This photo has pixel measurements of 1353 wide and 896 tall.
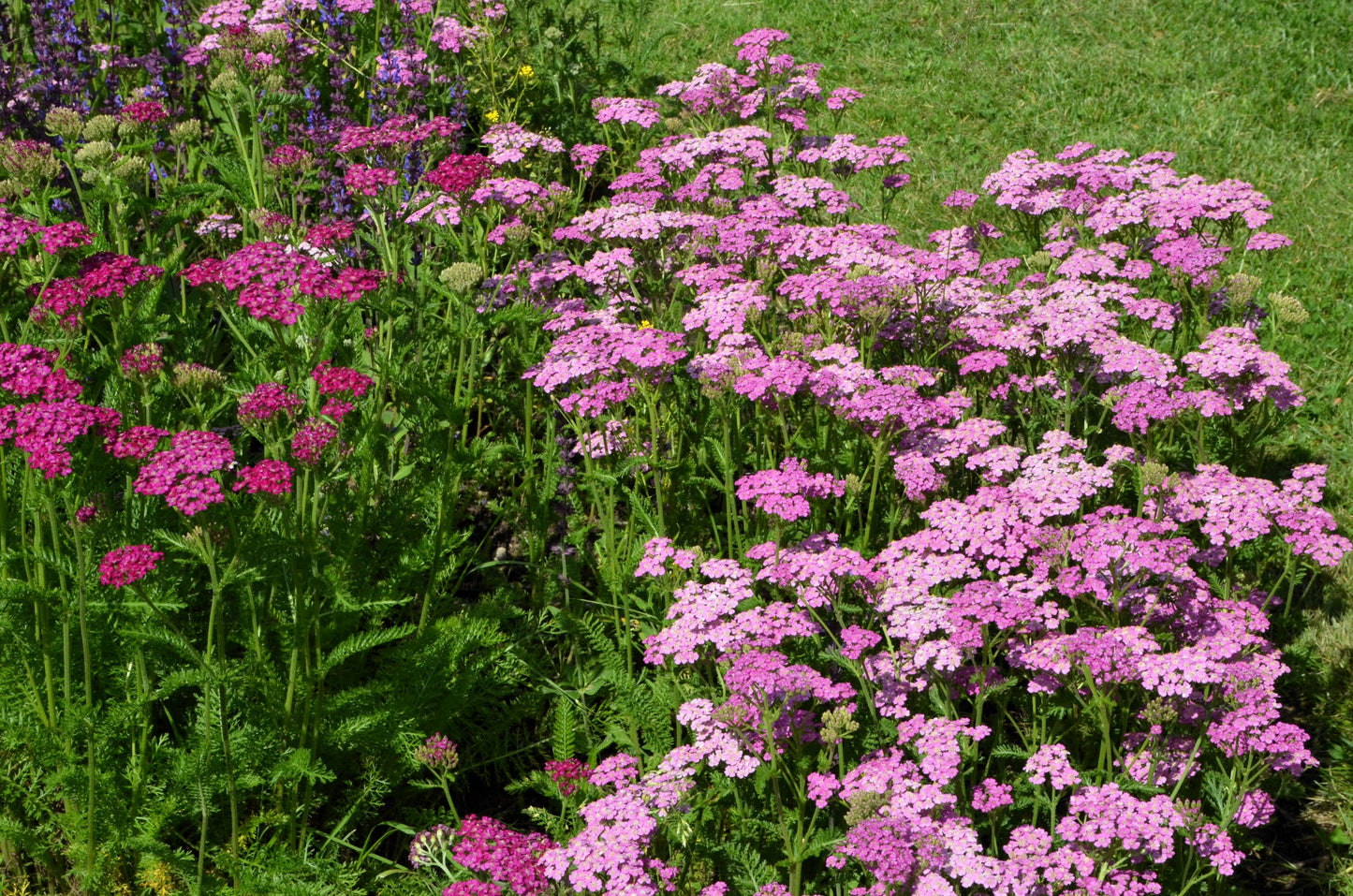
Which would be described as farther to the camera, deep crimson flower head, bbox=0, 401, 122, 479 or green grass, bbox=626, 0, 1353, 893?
green grass, bbox=626, 0, 1353, 893

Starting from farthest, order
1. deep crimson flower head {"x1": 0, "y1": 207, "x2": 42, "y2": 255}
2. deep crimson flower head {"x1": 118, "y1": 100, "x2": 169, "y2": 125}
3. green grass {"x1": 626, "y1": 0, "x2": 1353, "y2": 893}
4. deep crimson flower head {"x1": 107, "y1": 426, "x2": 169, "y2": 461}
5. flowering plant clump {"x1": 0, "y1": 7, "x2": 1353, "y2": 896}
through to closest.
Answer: green grass {"x1": 626, "y1": 0, "x2": 1353, "y2": 893} → deep crimson flower head {"x1": 118, "y1": 100, "x2": 169, "y2": 125} → deep crimson flower head {"x1": 0, "y1": 207, "x2": 42, "y2": 255} → flowering plant clump {"x1": 0, "y1": 7, "x2": 1353, "y2": 896} → deep crimson flower head {"x1": 107, "y1": 426, "x2": 169, "y2": 461}

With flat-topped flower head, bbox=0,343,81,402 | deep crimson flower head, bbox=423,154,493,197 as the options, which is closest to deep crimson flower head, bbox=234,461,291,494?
flat-topped flower head, bbox=0,343,81,402

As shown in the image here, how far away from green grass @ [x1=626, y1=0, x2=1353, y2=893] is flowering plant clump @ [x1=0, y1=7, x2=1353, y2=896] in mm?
1177

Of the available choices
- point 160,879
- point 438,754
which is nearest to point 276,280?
point 438,754

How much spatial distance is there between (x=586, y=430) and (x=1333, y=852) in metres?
2.52

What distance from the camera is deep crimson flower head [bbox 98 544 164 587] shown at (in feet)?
8.37

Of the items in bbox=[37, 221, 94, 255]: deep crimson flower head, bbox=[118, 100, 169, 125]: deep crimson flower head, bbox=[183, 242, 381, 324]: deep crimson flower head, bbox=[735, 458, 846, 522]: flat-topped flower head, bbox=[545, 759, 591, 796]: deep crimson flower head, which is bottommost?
bbox=[545, 759, 591, 796]: deep crimson flower head

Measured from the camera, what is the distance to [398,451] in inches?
156

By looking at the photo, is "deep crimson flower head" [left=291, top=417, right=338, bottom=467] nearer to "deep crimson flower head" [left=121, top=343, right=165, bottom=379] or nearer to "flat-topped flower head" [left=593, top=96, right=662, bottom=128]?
"deep crimson flower head" [left=121, top=343, right=165, bottom=379]

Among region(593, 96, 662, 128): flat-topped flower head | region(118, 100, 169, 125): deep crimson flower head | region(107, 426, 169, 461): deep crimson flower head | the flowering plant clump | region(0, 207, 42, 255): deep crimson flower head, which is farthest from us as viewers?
region(593, 96, 662, 128): flat-topped flower head

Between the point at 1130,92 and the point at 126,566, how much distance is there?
6493mm

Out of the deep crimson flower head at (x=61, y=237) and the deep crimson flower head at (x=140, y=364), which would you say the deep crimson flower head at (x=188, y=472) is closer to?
the deep crimson flower head at (x=140, y=364)

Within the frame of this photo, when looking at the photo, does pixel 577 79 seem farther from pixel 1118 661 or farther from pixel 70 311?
pixel 1118 661

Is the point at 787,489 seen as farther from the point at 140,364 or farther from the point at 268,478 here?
the point at 140,364
